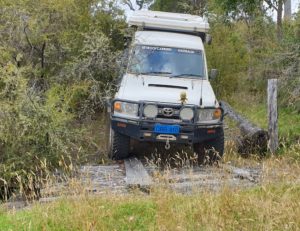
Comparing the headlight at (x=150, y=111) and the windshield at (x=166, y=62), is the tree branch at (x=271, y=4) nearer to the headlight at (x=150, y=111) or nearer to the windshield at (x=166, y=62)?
the windshield at (x=166, y=62)

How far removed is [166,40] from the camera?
30.6 feet

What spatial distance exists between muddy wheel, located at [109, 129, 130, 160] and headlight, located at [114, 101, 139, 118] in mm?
406

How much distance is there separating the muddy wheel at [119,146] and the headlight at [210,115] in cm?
136

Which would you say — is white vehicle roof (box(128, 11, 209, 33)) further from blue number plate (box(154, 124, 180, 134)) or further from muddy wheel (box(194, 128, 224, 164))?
blue number plate (box(154, 124, 180, 134))

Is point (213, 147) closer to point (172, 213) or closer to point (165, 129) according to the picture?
point (165, 129)

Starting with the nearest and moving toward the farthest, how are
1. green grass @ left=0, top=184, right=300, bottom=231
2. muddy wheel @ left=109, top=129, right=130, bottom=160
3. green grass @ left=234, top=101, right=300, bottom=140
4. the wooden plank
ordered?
green grass @ left=0, top=184, right=300, bottom=231 → the wooden plank → muddy wheel @ left=109, top=129, right=130, bottom=160 → green grass @ left=234, top=101, right=300, bottom=140

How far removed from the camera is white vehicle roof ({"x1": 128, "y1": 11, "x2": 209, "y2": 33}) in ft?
32.2

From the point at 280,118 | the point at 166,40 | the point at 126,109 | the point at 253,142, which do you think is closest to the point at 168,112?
the point at 126,109

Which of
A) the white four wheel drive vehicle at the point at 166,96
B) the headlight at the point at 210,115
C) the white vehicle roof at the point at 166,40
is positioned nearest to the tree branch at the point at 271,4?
the white four wheel drive vehicle at the point at 166,96

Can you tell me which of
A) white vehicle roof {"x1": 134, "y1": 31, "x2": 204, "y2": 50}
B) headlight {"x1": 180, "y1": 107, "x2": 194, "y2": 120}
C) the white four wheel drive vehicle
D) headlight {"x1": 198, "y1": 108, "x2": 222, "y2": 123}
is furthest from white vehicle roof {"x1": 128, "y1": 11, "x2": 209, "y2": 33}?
headlight {"x1": 180, "y1": 107, "x2": 194, "y2": 120}

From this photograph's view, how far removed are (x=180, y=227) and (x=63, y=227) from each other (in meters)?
1.26

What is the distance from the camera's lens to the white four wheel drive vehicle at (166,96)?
7676 mm

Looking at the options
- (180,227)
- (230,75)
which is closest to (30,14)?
(180,227)

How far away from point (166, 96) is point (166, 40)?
1912 millimetres
